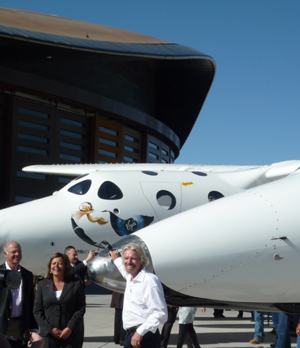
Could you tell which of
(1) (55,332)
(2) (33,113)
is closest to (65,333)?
(1) (55,332)

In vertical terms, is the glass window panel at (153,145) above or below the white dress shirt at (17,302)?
above

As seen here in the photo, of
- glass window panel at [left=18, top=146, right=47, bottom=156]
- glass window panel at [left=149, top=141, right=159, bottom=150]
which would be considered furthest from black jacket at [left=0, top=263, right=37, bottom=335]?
glass window panel at [left=149, top=141, right=159, bottom=150]

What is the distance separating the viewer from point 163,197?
39.1 feet

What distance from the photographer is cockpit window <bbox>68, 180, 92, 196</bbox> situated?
11.9 metres

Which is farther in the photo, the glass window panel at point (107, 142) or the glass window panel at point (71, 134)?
the glass window panel at point (107, 142)

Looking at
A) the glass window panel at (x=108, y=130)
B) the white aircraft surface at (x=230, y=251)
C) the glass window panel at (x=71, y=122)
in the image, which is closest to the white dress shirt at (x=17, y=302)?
the white aircraft surface at (x=230, y=251)

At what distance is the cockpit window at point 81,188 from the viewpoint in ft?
38.9

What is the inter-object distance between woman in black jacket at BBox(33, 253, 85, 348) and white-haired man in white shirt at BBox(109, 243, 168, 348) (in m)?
1.59

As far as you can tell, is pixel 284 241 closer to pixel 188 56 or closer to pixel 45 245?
pixel 45 245

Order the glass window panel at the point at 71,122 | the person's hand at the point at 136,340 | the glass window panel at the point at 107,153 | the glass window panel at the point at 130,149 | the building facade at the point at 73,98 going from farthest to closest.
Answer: the glass window panel at the point at 130,149
the glass window panel at the point at 107,153
the glass window panel at the point at 71,122
the building facade at the point at 73,98
the person's hand at the point at 136,340

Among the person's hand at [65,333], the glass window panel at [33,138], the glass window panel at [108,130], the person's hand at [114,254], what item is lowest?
the person's hand at [65,333]

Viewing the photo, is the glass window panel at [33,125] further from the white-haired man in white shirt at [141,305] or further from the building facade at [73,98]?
the white-haired man in white shirt at [141,305]

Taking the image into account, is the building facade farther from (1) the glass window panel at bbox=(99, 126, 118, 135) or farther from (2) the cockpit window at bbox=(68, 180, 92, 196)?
(2) the cockpit window at bbox=(68, 180, 92, 196)

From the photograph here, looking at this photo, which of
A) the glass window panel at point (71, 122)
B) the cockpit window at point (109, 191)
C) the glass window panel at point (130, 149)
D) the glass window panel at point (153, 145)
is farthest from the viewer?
the glass window panel at point (153, 145)
